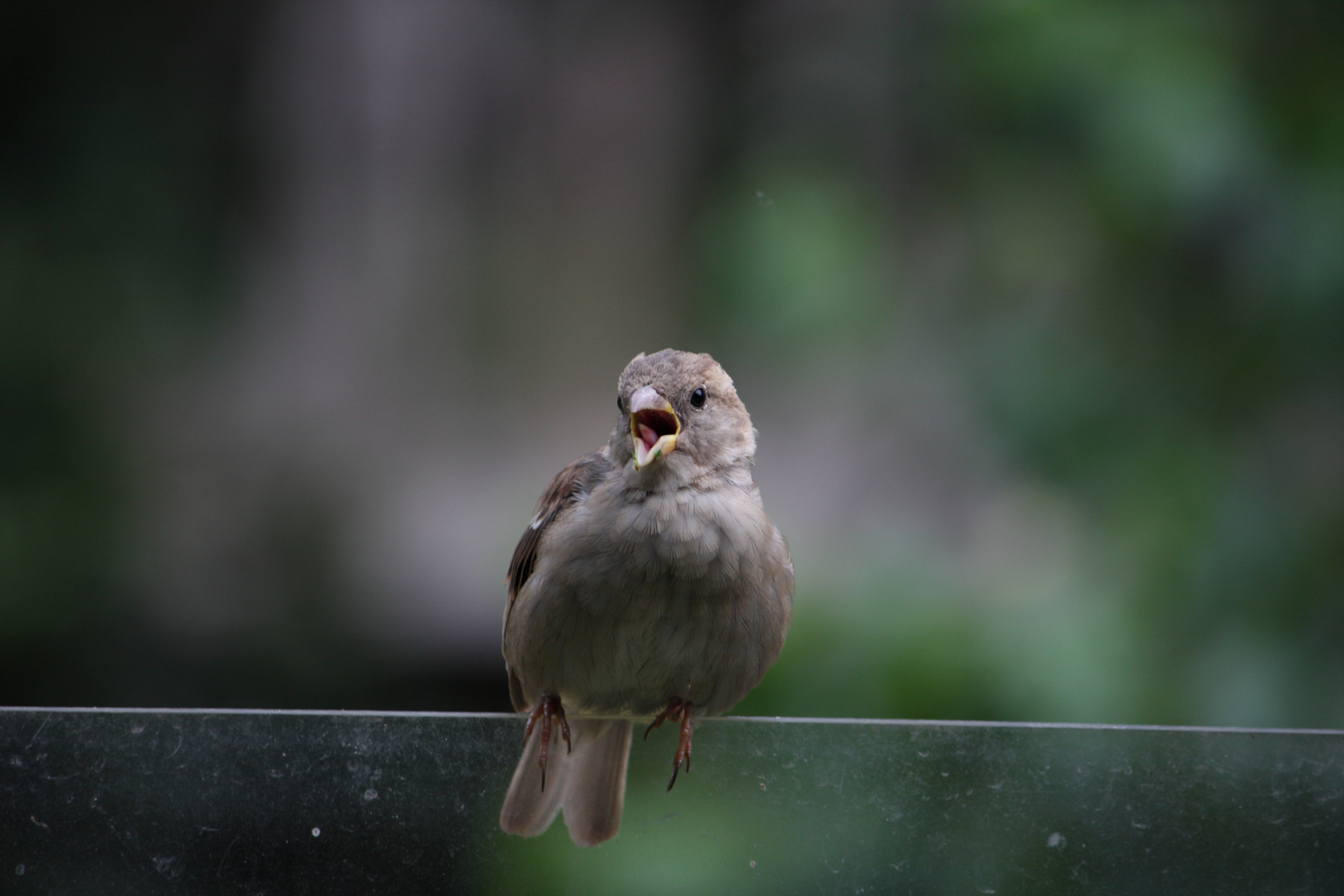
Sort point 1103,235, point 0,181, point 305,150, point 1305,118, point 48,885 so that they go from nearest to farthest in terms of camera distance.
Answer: point 48,885 → point 1305,118 → point 1103,235 → point 0,181 → point 305,150

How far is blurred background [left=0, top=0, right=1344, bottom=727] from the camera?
10.0 ft

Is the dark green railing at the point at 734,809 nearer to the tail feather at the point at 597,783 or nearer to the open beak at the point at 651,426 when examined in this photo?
the tail feather at the point at 597,783

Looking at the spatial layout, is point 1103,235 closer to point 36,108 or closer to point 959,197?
point 959,197

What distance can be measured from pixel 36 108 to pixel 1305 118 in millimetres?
3803

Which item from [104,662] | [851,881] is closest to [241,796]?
[851,881]

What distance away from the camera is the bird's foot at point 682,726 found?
2.15 m

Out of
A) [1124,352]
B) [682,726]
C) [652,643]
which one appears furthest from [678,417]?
[1124,352]

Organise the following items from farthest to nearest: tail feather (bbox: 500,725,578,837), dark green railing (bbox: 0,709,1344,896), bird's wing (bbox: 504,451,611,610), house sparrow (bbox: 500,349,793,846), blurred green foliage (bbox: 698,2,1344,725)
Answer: blurred green foliage (bbox: 698,2,1344,725), bird's wing (bbox: 504,451,611,610), house sparrow (bbox: 500,349,793,846), tail feather (bbox: 500,725,578,837), dark green railing (bbox: 0,709,1344,896)

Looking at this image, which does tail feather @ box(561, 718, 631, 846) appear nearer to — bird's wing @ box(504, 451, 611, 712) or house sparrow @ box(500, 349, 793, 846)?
house sparrow @ box(500, 349, 793, 846)

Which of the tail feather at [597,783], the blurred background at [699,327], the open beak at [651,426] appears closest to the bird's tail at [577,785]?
the tail feather at [597,783]

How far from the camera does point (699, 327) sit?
386 centimetres

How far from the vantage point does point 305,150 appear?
4.76 meters

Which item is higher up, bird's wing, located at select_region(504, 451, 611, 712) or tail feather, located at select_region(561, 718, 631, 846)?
bird's wing, located at select_region(504, 451, 611, 712)

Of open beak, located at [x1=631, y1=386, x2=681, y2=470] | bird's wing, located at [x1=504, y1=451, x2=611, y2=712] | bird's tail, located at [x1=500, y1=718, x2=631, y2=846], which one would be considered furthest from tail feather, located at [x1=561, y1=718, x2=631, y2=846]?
open beak, located at [x1=631, y1=386, x2=681, y2=470]
